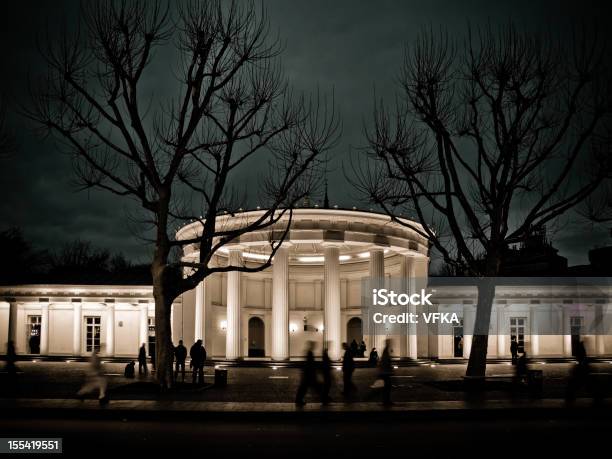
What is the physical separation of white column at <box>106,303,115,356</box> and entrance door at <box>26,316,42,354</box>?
5248 millimetres

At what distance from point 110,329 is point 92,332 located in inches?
61.8

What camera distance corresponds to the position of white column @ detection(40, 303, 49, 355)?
156 ft

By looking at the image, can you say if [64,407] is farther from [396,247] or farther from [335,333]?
[396,247]

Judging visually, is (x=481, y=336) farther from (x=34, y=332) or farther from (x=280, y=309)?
(x=34, y=332)

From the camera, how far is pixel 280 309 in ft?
117

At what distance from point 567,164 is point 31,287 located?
38.2 m

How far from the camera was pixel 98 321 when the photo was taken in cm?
4816

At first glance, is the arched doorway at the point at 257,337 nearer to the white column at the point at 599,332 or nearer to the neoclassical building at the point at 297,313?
the neoclassical building at the point at 297,313

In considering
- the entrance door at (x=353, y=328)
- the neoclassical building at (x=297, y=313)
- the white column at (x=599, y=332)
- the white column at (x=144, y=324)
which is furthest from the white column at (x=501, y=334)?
the white column at (x=144, y=324)

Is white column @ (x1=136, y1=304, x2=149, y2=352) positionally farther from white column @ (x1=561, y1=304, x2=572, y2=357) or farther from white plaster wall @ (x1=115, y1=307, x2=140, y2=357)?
white column @ (x1=561, y1=304, x2=572, y2=357)

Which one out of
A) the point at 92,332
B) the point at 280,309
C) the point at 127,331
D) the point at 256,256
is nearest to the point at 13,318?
the point at 92,332

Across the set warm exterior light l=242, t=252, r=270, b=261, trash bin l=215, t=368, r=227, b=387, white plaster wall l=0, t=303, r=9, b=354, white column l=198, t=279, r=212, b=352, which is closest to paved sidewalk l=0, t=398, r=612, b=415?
trash bin l=215, t=368, r=227, b=387

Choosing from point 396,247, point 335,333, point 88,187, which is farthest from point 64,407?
point 396,247

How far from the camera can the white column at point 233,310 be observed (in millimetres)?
36969
